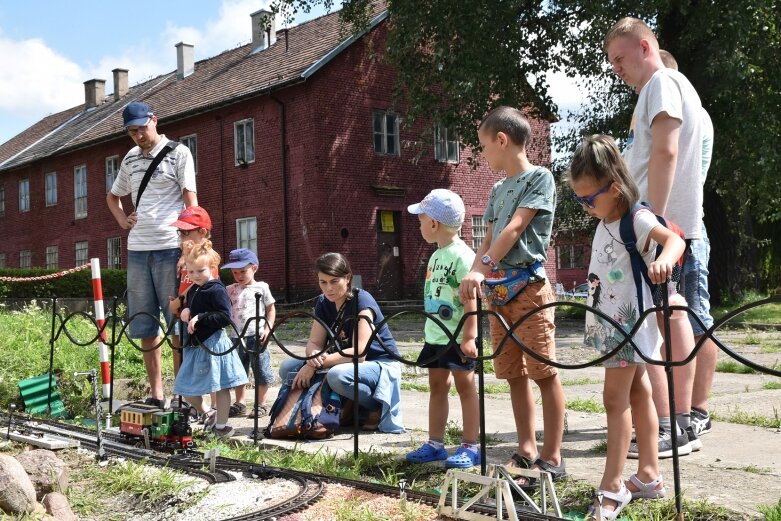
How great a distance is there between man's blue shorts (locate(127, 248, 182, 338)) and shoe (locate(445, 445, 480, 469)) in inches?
115

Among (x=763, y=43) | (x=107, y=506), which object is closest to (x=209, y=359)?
(x=107, y=506)

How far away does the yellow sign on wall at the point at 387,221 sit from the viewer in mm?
26734

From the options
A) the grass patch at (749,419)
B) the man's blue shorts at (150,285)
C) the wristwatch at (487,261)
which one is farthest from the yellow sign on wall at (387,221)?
the wristwatch at (487,261)

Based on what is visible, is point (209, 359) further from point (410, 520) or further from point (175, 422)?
point (410, 520)

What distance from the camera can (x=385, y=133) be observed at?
27.1 meters

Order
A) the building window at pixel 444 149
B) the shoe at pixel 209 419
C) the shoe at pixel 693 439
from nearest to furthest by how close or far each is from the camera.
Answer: the shoe at pixel 693 439 < the shoe at pixel 209 419 < the building window at pixel 444 149

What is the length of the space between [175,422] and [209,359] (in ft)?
2.95

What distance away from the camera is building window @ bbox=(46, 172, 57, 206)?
120 ft

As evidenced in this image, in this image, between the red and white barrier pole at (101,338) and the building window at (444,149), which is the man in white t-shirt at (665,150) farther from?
the building window at (444,149)

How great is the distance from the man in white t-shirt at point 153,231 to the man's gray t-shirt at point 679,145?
3465 millimetres

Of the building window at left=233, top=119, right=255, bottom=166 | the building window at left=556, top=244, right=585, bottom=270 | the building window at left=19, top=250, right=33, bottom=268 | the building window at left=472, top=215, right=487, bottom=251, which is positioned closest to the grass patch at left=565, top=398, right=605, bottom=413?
the building window at left=233, top=119, right=255, bottom=166

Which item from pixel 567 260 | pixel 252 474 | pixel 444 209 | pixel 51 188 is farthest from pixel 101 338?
pixel 567 260

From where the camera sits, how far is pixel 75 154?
116ft

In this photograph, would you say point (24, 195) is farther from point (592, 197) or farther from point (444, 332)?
point (592, 197)
